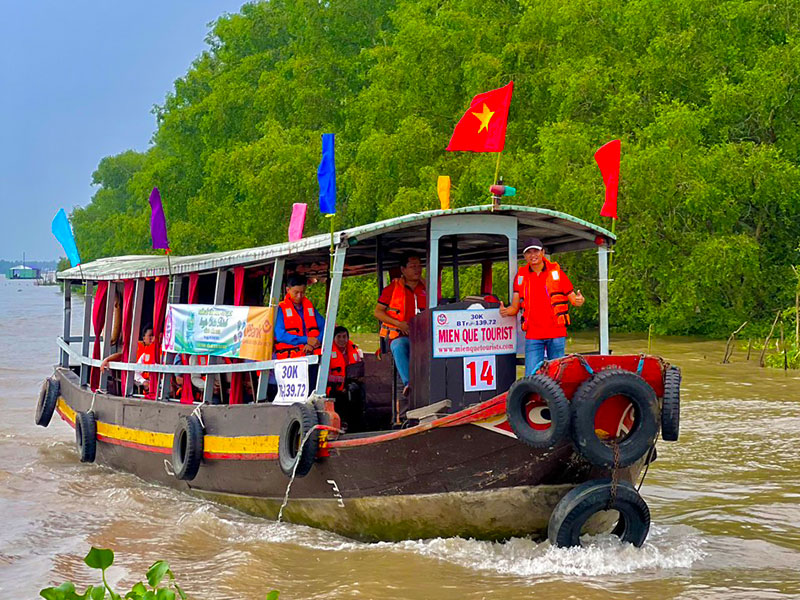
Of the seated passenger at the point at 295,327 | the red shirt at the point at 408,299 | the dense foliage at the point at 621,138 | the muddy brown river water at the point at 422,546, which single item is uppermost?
the dense foliage at the point at 621,138

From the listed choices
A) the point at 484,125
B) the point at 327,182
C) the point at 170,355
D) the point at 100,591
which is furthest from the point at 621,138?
the point at 100,591

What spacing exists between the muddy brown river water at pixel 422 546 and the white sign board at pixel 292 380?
1126 millimetres

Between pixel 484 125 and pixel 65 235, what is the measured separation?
6.53 m

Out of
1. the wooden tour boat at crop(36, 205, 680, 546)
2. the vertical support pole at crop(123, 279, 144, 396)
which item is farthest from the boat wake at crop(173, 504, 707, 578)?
the vertical support pole at crop(123, 279, 144, 396)

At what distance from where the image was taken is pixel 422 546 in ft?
27.1

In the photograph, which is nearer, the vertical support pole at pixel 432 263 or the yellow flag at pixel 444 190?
the vertical support pole at pixel 432 263

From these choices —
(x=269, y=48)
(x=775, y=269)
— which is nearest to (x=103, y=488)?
(x=775, y=269)

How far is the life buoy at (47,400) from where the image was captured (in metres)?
14.3

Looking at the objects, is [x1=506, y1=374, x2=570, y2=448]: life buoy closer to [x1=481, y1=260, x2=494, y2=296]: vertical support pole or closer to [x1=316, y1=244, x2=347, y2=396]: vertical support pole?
[x1=316, y1=244, x2=347, y2=396]: vertical support pole

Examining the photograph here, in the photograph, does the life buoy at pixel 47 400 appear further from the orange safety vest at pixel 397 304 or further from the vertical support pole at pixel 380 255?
the orange safety vest at pixel 397 304

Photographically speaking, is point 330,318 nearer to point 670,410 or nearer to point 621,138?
point 670,410

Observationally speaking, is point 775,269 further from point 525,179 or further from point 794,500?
point 794,500

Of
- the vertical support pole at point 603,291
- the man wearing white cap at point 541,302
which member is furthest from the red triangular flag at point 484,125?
the vertical support pole at point 603,291

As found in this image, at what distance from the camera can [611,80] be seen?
2738 centimetres
